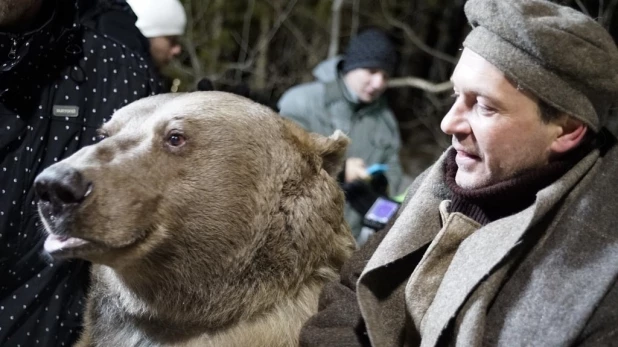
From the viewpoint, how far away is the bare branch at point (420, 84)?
8182 millimetres

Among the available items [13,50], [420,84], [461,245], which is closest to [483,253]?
[461,245]

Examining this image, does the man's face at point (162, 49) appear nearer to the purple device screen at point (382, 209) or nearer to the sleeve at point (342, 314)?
the purple device screen at point (382, 209)

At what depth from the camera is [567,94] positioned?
1.72 metres

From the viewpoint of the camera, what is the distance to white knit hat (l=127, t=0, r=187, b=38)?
13.4ft

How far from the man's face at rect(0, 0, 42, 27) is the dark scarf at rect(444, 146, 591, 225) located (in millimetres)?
1492

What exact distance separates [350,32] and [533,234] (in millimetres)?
7413

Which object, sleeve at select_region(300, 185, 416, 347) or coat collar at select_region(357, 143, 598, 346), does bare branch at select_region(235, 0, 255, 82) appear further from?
coat collar at select_region(357, 143, 598, 346)

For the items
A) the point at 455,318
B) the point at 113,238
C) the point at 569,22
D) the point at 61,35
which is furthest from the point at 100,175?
the point at 569,22

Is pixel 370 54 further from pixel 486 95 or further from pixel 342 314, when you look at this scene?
pixel 486 95

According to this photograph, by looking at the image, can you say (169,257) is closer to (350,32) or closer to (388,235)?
(388,235)

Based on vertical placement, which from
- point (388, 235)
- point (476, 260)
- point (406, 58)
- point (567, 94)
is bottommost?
point (406, 58)

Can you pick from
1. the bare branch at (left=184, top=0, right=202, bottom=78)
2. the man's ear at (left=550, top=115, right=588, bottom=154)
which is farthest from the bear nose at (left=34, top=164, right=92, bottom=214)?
the bare branch at (left=184, top=0, right=202, bottom=78)

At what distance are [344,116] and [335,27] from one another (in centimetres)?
370

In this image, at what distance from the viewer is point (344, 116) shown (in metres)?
5.04
